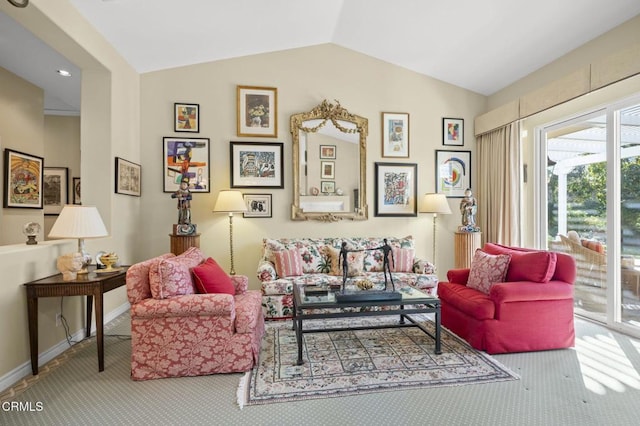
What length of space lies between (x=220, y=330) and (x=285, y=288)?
4.26 ft

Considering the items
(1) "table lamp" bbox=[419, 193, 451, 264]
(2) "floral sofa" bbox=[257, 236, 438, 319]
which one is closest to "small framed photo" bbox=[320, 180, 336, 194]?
(2) "floral sofa" bbox=[257, 236, 438, 319]

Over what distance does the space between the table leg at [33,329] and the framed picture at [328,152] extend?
3.42 m

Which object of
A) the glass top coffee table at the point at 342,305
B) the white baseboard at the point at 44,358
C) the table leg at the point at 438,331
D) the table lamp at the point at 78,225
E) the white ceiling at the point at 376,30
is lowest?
the white baseboard at the point at 44,358

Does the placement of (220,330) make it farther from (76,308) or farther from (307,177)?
(307,177)

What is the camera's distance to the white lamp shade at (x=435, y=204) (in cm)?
451

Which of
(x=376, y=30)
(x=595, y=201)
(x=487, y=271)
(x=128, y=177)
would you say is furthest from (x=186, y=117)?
(x=595, y=201)

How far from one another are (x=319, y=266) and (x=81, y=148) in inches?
119

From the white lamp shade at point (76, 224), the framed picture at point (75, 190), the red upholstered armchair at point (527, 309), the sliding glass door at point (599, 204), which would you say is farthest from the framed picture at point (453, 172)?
the framed picture at point (75, 190)

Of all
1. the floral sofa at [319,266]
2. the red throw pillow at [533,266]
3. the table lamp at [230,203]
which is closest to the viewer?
the red throw pillow at [533,266]

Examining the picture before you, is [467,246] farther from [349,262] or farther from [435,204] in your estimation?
[349,262]

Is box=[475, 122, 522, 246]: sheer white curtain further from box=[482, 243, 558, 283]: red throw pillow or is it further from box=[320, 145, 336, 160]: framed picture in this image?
box=[320, 145, 336, 160]: framed picture

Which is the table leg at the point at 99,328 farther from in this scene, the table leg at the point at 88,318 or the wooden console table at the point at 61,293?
the table leg at the point at 88,318

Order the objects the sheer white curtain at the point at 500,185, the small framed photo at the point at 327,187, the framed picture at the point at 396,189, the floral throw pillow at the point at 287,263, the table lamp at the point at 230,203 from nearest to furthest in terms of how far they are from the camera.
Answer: the floral throw pillow at the point at 287,263 → the table lamp at the point at 230,203 → the sheer white curtain at the point at 500,185 → the small framed photo at the point at 327,187 → the framed picture at the point at 396,189

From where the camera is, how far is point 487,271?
3.07 m
